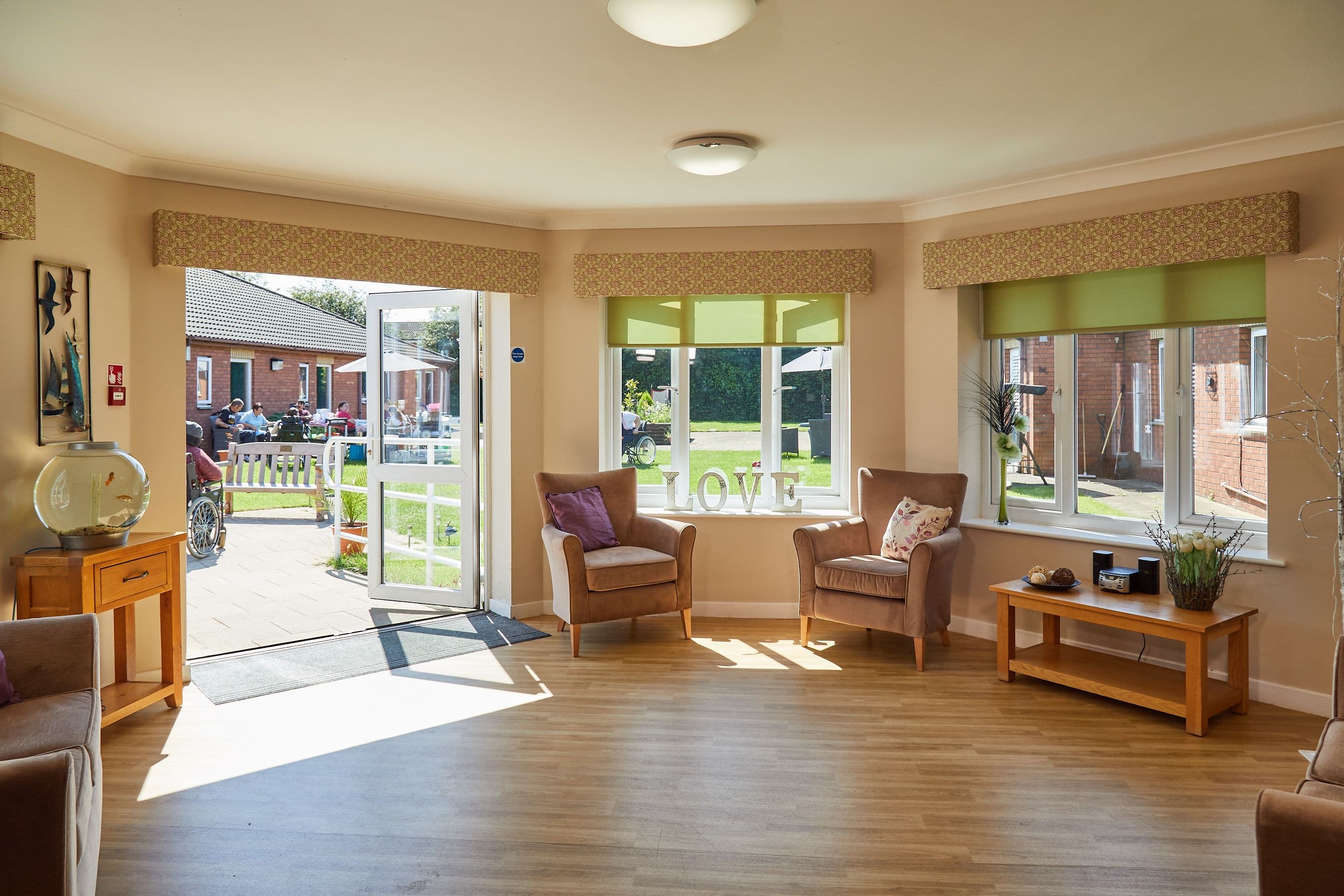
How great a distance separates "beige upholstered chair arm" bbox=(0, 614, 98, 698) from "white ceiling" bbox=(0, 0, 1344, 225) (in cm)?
188

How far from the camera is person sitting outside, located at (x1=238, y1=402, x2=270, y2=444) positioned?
12.2 metres

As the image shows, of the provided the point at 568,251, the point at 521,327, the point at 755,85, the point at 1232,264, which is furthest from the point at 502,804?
the point at 1232,264

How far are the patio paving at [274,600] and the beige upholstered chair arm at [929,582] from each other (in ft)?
9.67

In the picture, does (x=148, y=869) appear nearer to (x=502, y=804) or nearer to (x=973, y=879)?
(x=502, y=804)

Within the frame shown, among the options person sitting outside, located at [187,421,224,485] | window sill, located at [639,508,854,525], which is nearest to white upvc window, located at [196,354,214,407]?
person sitting outside, located at [187,421,224,485]

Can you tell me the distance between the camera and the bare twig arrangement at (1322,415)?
3576mm

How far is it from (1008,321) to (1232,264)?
1139 millimetres

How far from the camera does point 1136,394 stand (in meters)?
4.49

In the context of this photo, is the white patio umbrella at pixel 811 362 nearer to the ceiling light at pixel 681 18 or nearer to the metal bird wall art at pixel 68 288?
the ceiling light at pixel 681 18

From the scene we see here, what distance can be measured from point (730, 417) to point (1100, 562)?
239cm

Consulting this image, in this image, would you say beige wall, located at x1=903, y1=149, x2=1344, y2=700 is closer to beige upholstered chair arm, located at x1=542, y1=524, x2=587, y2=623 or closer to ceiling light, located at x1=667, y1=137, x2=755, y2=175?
ceiling light, located at x1=667, y1=137, x2=755, y2=175

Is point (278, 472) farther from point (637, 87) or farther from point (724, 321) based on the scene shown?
point (637, 87)

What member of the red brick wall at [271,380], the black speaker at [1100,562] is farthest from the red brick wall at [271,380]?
the black speaker at [1100,562]

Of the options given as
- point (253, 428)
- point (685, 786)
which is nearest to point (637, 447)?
point (685, 786)
